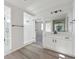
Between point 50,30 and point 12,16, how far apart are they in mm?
2258

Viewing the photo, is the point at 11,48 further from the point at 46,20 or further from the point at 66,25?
the point at 66,25

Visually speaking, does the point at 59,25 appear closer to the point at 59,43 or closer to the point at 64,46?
the point at 59,43

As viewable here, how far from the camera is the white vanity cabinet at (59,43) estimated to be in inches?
133

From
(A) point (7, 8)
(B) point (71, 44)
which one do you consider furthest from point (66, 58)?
(A) point (7, 8)

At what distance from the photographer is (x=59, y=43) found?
3.83 meters

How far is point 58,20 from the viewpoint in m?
4.31

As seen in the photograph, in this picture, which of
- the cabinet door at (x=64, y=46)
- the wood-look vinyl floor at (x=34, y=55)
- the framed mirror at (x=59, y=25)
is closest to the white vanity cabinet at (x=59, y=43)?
the cabinet door at (x=64, y=46)

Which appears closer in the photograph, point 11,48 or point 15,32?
point 11,48

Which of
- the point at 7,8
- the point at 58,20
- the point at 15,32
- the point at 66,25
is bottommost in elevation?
the point at 15,32

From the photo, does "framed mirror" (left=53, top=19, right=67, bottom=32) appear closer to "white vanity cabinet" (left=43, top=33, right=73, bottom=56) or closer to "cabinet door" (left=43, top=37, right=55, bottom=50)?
"white vanity cabinet" (left=43, top=33, right=73, bottom=56)

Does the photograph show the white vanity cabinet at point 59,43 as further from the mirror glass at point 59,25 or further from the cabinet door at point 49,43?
the mirror glass at point 59,25

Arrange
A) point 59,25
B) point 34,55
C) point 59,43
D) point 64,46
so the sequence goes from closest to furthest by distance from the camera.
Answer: point 34,55 → point 64,46 → point 59,43 → point 59,25

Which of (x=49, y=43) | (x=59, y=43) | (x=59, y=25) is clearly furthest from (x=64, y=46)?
(x=59, y=25)

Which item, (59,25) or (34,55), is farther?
(59,25)
